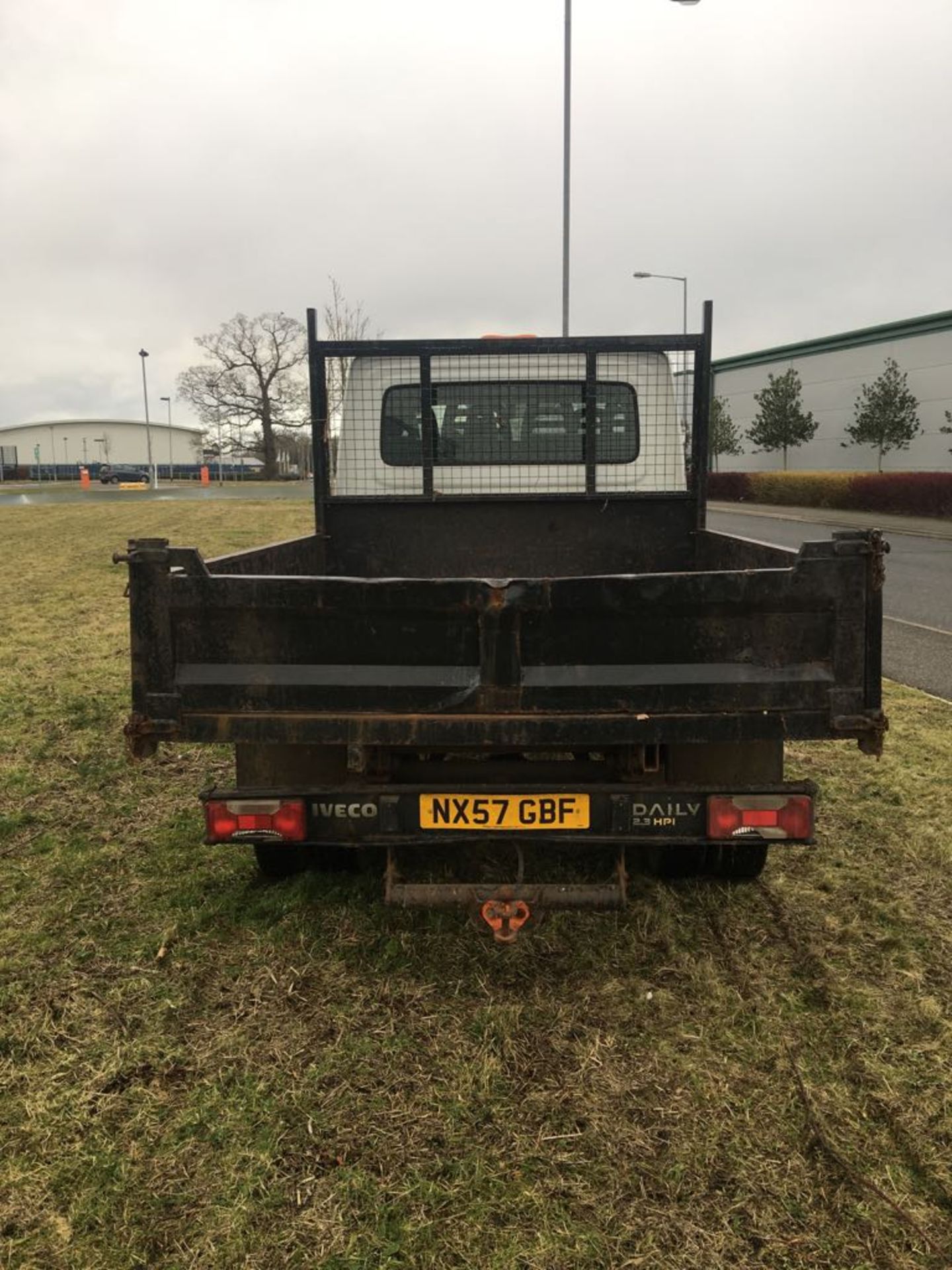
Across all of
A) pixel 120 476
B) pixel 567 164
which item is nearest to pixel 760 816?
pixel 567 164

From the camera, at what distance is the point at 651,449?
16.8 ft

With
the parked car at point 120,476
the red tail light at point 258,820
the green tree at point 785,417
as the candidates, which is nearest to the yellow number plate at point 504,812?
the red tail light at point 258,820

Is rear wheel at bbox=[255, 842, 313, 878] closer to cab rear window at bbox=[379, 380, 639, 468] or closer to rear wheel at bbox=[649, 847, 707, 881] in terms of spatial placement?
rear wheel at bbox=[649, 847, 707, 881]

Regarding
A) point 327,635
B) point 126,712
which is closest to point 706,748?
point 327,635

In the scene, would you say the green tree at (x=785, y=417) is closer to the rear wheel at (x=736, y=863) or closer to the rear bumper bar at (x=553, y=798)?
the rear wheel at (x=736, y=863)

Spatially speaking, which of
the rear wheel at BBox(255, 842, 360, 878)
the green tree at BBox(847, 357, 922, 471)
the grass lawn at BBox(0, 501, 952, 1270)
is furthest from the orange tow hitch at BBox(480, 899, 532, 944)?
the green tree at BBox(847, 357, 922, 471)

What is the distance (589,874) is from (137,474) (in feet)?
250

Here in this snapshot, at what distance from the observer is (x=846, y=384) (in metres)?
37.5

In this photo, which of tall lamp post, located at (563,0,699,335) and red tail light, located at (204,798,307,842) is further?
tall lamp post, located at (563,0,699,335)

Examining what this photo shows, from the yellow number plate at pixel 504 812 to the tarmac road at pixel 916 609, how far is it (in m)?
1.08

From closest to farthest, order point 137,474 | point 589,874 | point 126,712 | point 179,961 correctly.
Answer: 1. point 179,961
2. point 589,874
3. point 126,712
4. point 137,474

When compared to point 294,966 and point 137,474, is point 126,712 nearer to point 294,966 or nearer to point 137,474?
point 294,966

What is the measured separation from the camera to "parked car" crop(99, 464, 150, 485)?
6397 cm

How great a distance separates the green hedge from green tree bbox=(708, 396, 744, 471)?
7.14 m
